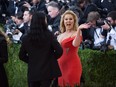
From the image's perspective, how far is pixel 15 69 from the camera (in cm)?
1062

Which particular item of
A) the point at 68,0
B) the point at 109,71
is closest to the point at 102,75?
the point at 109,71

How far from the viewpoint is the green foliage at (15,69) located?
1034 centimetres

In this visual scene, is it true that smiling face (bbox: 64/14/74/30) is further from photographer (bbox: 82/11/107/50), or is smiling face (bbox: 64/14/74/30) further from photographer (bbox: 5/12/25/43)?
photographer (bbox: 5/12/25/43)

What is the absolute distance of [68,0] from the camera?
16.4 meters

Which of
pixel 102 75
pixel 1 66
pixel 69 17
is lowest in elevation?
pixel 102 75

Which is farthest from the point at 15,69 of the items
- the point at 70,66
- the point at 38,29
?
the point at 38,29

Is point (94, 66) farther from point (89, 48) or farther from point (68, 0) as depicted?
point (68, 0)

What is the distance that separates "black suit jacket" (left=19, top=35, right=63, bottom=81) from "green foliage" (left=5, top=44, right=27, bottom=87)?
221cm

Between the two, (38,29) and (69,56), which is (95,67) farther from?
(38,29)

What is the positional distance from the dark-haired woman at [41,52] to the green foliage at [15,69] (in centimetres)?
222

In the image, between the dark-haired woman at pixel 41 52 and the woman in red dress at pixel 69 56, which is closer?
the dark-haired woman at pixel 41 52

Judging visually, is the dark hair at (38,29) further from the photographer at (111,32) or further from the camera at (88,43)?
the camera at (88,43)

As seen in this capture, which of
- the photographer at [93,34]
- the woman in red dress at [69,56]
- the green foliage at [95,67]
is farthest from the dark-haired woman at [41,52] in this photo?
the photographer at [93,34]

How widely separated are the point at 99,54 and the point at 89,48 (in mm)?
1100
